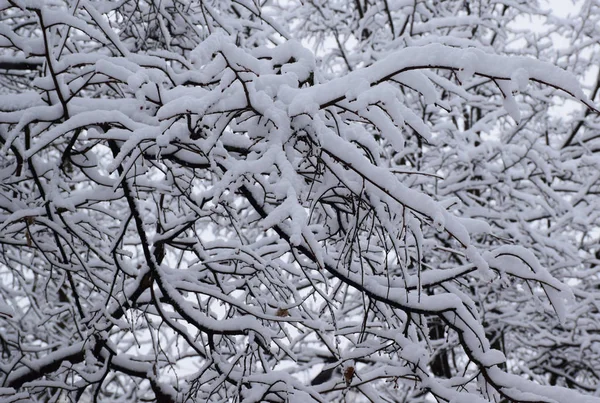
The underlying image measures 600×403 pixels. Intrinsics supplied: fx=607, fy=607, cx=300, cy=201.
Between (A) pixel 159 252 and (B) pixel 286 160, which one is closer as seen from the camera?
(B) pixel 286 160

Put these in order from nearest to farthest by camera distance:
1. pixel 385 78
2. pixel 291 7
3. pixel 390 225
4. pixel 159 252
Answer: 1. pixel 385 78
2. pixel 390 225
3. pixel 159 252
4. pixel 291 7

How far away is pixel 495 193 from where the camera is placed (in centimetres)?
542

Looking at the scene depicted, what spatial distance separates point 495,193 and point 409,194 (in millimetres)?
4211

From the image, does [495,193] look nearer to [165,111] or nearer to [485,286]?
[485,286]

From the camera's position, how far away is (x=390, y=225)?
1582 millimetres

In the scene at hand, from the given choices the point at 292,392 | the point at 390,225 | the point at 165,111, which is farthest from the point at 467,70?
the point at 292,392

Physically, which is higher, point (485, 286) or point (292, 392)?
point (485, 286)

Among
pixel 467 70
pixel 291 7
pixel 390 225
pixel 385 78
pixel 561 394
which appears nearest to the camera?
pixel 467 70

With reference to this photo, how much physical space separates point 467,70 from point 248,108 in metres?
0.52

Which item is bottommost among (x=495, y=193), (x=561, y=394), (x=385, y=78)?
(x=561, y=394)

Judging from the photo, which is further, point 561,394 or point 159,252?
point 159,252

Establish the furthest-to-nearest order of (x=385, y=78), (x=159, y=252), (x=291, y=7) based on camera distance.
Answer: (x=291, y=7) → (x=159, y=252) → (x=385, y=78)

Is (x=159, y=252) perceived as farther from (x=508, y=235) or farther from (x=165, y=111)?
(x=508, y=235)

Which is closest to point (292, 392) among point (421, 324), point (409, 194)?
point (421, 324)
